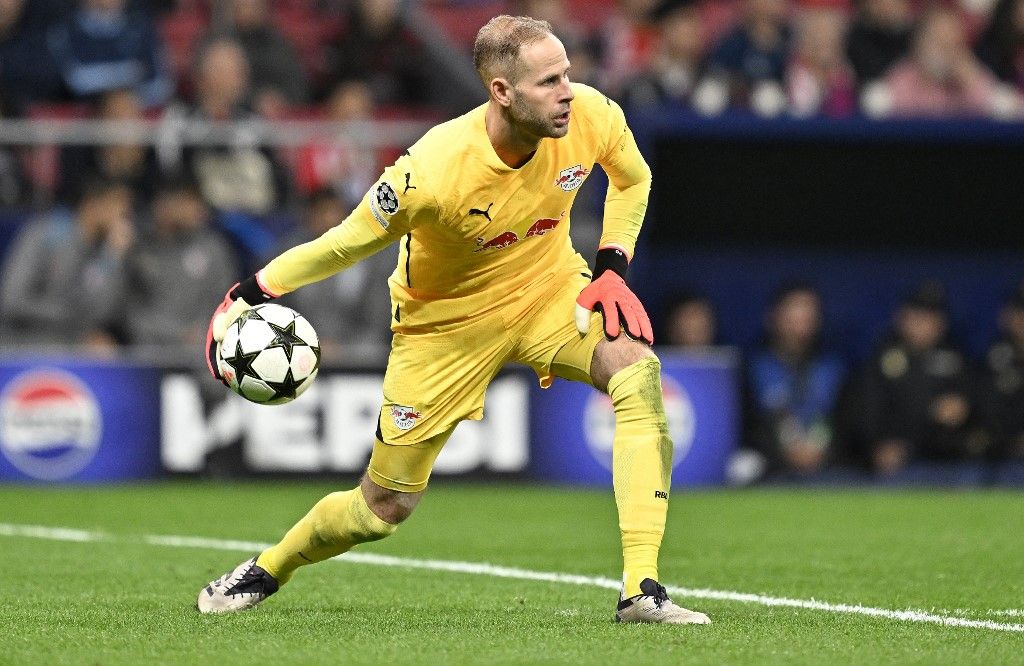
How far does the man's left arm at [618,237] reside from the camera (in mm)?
6246

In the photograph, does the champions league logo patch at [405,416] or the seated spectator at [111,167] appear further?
the seated spectator at [111,167]

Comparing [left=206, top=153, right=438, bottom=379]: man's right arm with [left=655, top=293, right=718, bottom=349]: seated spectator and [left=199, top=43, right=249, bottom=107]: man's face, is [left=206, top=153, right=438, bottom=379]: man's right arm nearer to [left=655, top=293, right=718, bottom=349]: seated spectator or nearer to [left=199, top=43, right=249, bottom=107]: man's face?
[left=655, top=293, right=718, bottom=349]: seated spectator

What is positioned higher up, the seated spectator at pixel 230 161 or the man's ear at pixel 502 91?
the seated spectator at pixel 230 161

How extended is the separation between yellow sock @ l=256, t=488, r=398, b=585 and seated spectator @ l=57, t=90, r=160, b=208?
7603 millimetres

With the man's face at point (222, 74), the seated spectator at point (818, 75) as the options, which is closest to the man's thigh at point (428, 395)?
the man's face at point (222, 74)

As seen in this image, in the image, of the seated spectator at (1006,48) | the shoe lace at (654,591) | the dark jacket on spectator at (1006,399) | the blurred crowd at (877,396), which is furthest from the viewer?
the seated spectator at (1006,48)

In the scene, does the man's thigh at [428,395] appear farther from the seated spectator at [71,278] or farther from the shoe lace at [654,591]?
the seated spectator at [71,278]

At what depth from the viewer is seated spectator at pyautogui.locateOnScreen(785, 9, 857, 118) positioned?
1510 centimetres

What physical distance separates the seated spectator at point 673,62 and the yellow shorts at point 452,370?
8.05m

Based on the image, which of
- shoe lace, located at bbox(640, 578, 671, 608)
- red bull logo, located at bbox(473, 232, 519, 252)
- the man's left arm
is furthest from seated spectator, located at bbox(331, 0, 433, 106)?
shoe lace, located at bbox(640, 578, 671, 608)

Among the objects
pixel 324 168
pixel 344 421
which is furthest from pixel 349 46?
pixel 344 421

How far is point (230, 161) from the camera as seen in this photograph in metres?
13.9

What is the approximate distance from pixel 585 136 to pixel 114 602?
2.46 m

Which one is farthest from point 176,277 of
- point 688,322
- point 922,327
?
point 922,327
